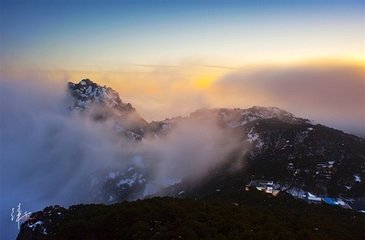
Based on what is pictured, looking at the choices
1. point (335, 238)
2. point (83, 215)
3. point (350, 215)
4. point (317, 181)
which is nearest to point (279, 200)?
point (350, 215)

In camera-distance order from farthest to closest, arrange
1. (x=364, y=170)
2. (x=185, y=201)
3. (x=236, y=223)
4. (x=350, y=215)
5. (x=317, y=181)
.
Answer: (x=364, y=170)
(x=317, y=181)
(x=350, y=215)
(x=185, y=201)
(x=236, y=223)

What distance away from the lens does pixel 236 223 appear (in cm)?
7150

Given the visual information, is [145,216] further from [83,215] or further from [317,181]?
[317,181]

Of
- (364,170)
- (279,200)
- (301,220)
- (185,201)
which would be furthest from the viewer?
(364,170)

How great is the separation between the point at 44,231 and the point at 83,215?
920 cm

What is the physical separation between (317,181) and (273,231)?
373ft

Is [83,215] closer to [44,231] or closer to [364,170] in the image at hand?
[44,231]

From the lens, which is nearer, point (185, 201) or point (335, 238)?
point (335, 238)

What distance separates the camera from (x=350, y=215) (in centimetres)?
11238

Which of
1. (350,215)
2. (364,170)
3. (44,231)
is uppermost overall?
(44,231)

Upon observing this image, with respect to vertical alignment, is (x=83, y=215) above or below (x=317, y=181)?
above

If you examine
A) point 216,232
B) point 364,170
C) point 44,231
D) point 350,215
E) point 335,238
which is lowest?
point 364,170

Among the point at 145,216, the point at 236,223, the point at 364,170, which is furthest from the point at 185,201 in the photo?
the point at 364,170

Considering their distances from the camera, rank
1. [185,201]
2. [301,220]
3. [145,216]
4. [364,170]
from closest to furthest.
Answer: [145,216] < [301,220] < [185,201] < [364,170]
